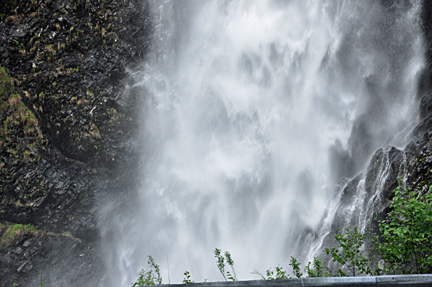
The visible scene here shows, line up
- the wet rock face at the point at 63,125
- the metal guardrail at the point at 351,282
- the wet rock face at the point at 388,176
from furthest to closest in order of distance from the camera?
the wet rock face at the point at 63,125, the wet rock face at the point at 388,176, the metal guardrail at the point at 351,282

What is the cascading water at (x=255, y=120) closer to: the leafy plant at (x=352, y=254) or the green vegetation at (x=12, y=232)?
the green vegetation at (x=12, y=232)

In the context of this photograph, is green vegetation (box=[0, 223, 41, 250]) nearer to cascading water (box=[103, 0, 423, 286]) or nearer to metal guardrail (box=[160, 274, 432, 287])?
cascading water (box=[103, 0, 423, 286])

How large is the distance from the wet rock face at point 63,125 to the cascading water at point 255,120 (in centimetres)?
159

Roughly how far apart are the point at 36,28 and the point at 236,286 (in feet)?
60.5

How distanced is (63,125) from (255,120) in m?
11.9

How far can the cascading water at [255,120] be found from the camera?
1542 cm

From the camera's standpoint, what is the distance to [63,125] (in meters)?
17.1

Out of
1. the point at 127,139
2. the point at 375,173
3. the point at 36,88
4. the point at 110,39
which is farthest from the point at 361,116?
the point at 36,88

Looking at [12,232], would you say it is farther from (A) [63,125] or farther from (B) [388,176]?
(B) [388,176]

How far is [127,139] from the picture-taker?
18734 mm

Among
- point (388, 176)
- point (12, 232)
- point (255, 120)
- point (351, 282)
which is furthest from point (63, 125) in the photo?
point (351, 282)

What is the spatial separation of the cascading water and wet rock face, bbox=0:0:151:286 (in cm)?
159

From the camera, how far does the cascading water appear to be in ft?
50.6

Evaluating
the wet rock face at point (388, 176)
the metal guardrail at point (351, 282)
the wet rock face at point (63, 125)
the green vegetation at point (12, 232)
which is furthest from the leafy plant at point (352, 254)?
the green vegetation at point (12, 232)
